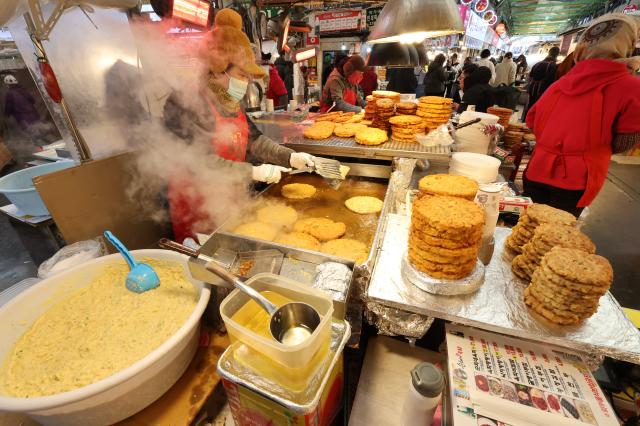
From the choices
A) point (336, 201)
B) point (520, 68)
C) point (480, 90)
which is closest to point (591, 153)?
point (336, 201)

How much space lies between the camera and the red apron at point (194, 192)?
250 cm

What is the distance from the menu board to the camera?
106 centimetres

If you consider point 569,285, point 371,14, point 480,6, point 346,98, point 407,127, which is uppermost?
point 480,6

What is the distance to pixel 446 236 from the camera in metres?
1.29

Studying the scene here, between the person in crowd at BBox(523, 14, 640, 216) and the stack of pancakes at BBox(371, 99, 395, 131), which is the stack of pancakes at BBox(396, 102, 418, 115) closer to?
the stack of pancakes at BBox(371, 99, 395, 131)

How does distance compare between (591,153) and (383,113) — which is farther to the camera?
(383,113)

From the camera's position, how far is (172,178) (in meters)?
2.54

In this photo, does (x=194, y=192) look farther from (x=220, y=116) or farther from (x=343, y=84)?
(x=343, y=84)

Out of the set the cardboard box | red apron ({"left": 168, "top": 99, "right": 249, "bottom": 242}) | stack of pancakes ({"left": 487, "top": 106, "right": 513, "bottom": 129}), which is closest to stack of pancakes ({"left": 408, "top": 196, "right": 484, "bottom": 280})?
the cardboard box

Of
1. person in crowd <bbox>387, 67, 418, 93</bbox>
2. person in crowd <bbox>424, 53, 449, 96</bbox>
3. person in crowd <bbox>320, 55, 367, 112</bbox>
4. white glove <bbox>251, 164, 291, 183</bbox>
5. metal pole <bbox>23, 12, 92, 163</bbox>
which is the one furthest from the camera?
person in crowd <bbox>424, 53, 449, 96</bbox>

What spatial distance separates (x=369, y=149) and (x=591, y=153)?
6.96ft

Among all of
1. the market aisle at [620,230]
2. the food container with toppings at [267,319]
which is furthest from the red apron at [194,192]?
the market aisle at [620,230]

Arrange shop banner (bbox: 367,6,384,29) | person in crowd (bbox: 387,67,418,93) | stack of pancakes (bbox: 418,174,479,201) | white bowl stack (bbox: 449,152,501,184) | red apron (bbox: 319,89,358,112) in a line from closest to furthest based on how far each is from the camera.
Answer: stack of pancakes (bbox: 418,174,479,201)
white bowl stack (bbox: 449,152,501,184)
red apron (bbox: 319,89,358,112)
person in crowd (bbox: 387,67,418,93)
shop banner (bbox: 367,6,384,29)

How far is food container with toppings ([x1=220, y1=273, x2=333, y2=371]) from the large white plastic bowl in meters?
0.26
